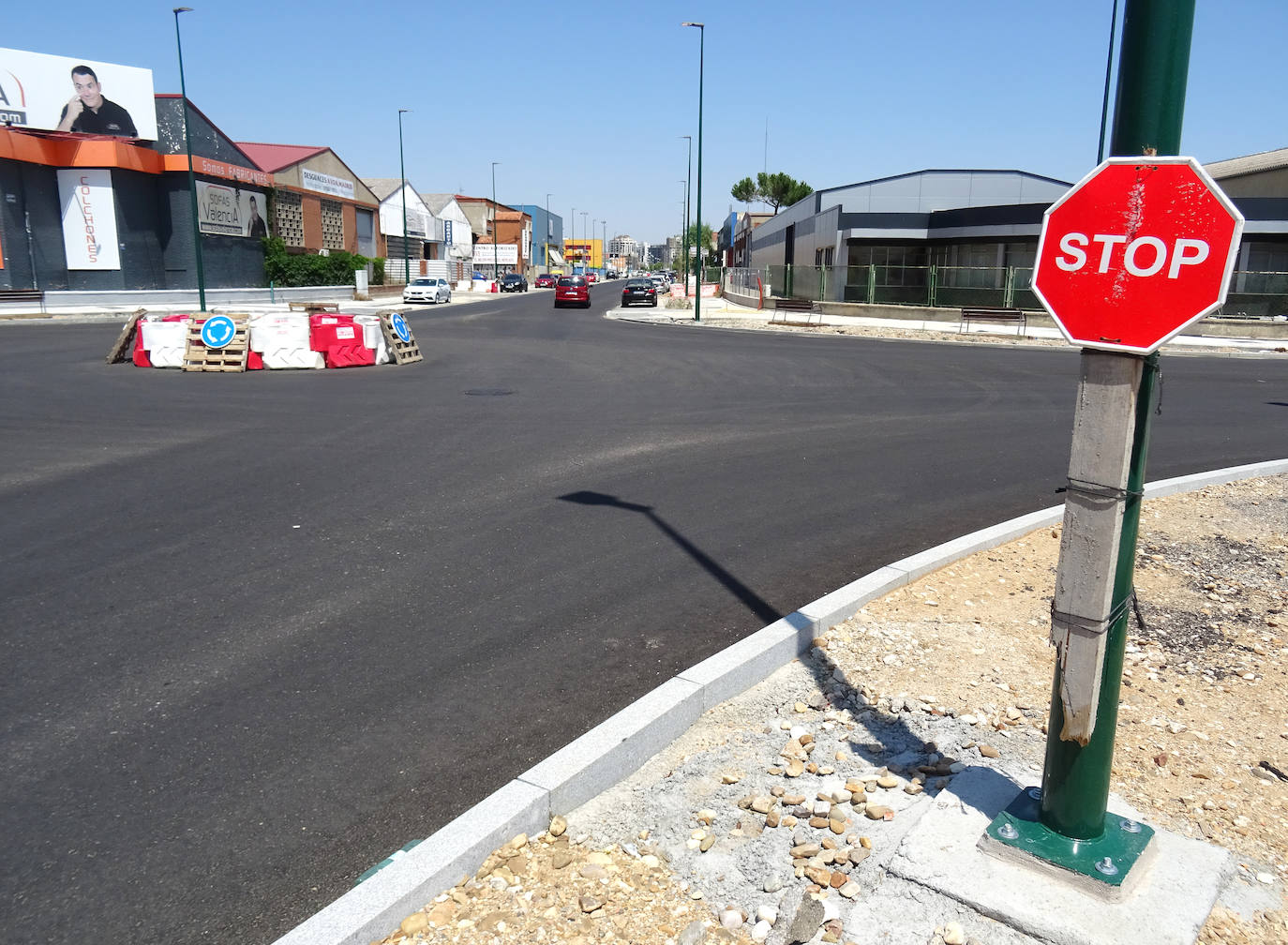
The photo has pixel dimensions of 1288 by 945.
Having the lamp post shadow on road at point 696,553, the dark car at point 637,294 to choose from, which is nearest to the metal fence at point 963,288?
the dark car at point 637,294

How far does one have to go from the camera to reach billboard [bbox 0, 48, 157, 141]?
128ft

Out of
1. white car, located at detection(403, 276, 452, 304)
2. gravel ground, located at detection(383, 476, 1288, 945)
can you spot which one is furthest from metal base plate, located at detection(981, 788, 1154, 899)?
white car, located at detection(403, 276, 452, 304)

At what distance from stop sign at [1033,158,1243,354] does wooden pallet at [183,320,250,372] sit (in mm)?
17753

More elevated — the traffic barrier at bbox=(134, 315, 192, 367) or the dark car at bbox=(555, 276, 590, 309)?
the dark car at bbox=(555, 276, 590, 309)

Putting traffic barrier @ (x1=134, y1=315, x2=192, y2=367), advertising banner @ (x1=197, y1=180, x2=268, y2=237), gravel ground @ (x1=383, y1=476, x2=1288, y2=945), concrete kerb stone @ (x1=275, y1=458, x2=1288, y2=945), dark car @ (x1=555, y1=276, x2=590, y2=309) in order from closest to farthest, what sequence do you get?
concrete kerb stone @ (x1=275, y1=458, x2=1288, y2=945) < gravel ground @ (x1=383, y1=476, x2=1288, y2=945) < traffic barrier @ (x1=134, y1=315, x2=192, y2=367) < advertising banner @ (x1=197, y1=180, x2=268, y2=237) < dark car @ (x1=555, y1=276, x2=590, y2=309)

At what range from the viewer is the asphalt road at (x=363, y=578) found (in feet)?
12.1

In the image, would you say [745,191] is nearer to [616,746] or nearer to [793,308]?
[793,308]

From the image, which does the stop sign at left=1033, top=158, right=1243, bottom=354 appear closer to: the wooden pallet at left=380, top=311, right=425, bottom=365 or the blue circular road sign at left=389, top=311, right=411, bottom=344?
the wooden pallet at left=380, top=311, right=425, bottom=365

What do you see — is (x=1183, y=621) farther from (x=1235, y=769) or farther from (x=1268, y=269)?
(x=1268, y=269)

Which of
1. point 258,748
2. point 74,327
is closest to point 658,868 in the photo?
point 258,748

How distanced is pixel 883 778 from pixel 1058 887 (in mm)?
867

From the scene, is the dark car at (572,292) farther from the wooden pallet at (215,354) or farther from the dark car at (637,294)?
the wooden pallet at (215,354)

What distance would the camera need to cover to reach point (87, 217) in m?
41.1

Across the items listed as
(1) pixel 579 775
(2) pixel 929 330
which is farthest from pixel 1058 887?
(2) pixel 929 330
